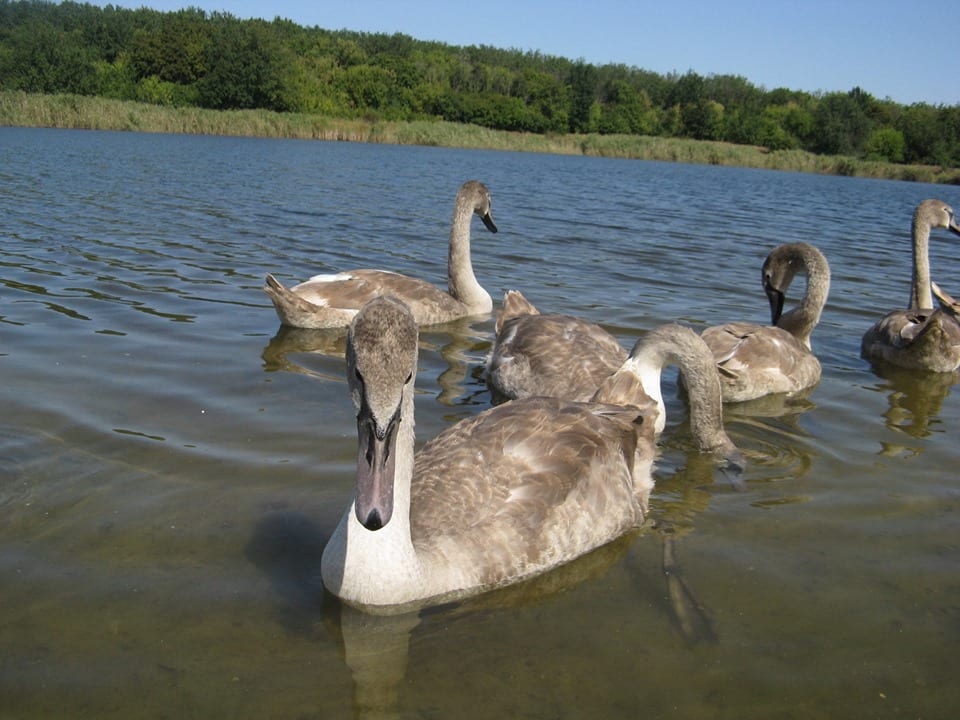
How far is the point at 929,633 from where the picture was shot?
14.3ft

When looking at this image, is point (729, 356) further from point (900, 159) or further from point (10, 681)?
point (900, 159)

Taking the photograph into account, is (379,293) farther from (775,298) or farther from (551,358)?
(775,298)

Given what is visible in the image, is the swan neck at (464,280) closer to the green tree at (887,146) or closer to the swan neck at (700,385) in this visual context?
the swan neck at (700,385)

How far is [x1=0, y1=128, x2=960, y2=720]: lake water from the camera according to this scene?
12.4ft

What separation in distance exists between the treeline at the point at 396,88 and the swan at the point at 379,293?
75.2 meters

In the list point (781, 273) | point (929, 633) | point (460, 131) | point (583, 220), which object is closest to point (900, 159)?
point (460, 131)

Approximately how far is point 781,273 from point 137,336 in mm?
6618

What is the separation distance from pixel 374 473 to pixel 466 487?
4.30 ft

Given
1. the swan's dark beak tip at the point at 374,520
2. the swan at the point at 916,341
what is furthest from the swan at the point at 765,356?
the swan's dark beak tip at the point at 374,520

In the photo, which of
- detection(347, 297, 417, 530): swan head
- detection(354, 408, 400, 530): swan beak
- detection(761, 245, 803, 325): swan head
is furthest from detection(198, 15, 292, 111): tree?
detection(354, 408, 400, 530): swan beak

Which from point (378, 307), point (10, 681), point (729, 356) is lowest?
point (10, 681)

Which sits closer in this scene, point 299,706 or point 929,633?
point 299,706

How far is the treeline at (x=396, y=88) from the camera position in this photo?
8119 centimetres

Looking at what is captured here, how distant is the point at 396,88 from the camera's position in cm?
9931
